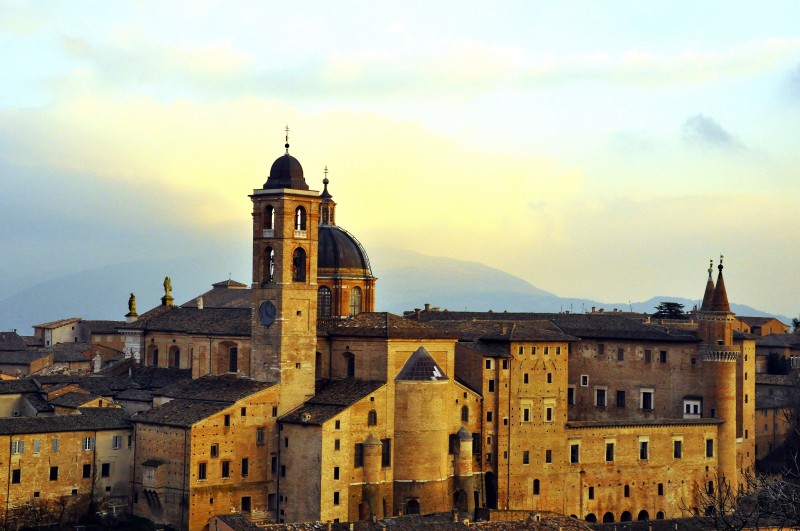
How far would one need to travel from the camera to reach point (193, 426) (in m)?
50.2

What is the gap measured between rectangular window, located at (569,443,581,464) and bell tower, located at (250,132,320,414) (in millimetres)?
12068

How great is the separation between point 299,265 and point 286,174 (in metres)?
3.79

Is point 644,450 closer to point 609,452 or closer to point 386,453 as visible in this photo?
point 609,452

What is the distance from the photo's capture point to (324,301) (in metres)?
60.7

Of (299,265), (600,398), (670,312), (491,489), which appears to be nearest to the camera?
(299,265)

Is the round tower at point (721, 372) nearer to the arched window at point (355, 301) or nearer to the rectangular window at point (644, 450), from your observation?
the rectangular window at point (644, 450)

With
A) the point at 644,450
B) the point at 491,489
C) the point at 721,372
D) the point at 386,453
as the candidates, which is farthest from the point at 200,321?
the point at 721,372

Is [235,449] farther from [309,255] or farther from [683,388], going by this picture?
[683,388]

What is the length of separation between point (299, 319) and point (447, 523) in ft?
39.5

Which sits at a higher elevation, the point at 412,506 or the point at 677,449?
the point at 677,449

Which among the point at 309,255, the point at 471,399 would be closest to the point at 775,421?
the point at 471,399

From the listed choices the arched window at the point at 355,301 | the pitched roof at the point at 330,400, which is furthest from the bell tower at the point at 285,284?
the arched window at the point at 355,301

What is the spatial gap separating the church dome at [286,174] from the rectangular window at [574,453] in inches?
635

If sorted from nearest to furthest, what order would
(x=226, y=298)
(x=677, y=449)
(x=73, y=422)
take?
(x=73, y=422) < (x=677, y=449) < (x=226, y=298)
